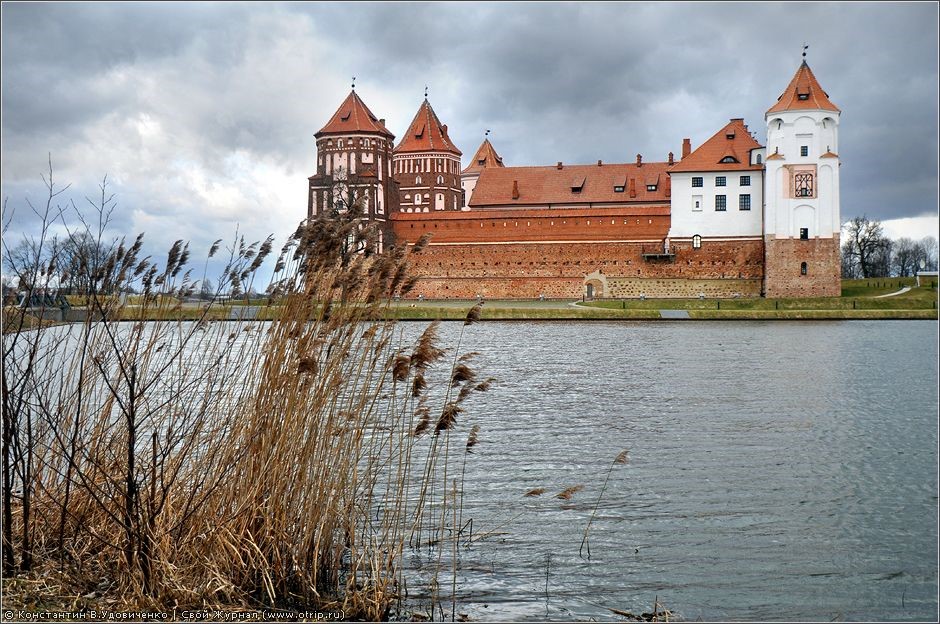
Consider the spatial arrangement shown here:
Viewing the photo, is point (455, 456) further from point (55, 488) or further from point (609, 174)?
point (609, 174)

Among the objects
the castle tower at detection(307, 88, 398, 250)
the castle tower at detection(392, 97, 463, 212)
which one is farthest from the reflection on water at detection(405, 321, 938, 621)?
the castle tower at detection(392, 97, 463, 212)

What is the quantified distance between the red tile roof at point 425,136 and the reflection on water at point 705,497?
3943 centimetres

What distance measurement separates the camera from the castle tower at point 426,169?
5353 centimetres

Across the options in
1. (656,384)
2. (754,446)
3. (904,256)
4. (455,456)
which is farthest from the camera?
(904,256)

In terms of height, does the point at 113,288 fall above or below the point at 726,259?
below

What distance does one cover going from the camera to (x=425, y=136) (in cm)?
5441

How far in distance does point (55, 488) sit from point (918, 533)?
5.46 meters

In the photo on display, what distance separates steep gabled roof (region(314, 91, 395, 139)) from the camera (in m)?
47.2

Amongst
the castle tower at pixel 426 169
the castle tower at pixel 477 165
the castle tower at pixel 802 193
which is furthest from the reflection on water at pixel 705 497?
the castle tower at pixel 477 165

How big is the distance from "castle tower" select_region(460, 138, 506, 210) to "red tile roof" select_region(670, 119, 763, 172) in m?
20.7

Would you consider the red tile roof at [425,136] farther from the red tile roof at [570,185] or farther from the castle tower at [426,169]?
the red tile roof at [570,185]

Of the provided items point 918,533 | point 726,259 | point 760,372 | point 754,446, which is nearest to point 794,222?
point 726,259

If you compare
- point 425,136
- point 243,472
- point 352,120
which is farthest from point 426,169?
point 243,472

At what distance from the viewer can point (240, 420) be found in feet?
15.2
